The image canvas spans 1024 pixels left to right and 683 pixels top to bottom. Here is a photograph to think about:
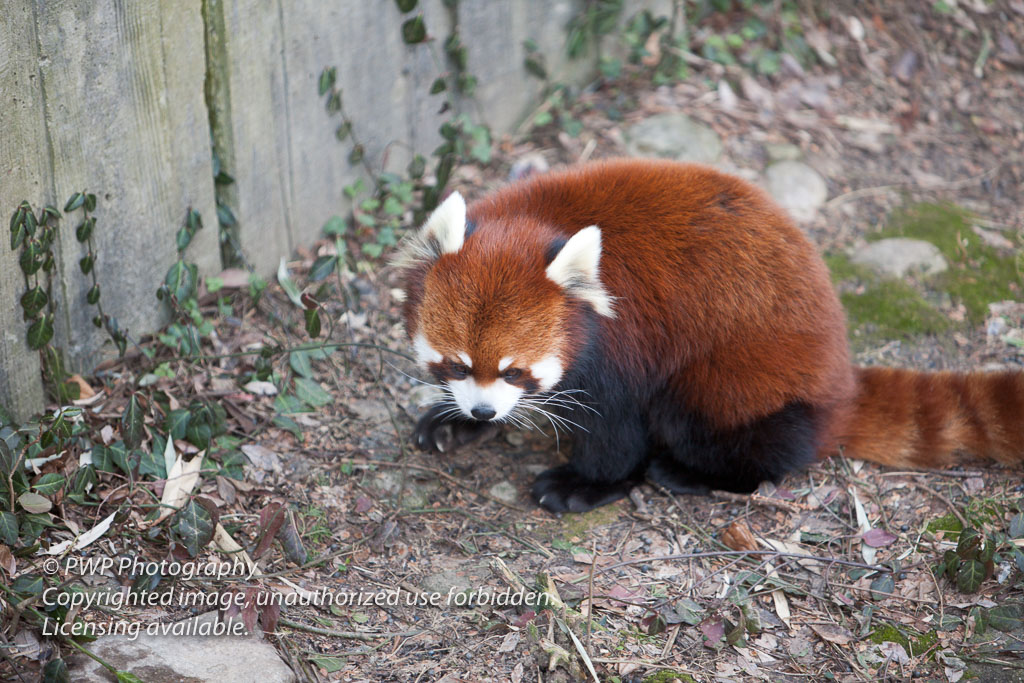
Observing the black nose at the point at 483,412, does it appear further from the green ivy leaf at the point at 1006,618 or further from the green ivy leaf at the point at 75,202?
the green ivy leaf at the point at 1006,618

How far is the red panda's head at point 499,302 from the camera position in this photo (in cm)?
309

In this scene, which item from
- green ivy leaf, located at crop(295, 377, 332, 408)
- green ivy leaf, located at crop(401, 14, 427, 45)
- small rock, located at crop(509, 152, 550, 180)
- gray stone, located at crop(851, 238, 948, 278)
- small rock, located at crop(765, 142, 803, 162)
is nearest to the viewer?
green ivy leaf, located at crop(295, 377, 332, 408)

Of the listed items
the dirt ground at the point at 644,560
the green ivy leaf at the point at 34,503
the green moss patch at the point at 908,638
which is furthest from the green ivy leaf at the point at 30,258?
the green moss patch at the point at 908,638

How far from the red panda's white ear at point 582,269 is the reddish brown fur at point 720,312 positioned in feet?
0.25

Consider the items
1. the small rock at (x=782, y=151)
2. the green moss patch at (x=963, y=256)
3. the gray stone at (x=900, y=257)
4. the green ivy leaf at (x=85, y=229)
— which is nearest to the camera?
the green ivy leaf at (x=85, y=229)

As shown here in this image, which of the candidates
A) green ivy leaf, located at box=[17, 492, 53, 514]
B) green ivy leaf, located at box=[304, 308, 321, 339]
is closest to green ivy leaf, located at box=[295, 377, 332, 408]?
green ivy leaf, located at box=[304, 308, 321, 339]

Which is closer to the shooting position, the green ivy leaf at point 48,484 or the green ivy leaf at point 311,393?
the green ivy leaf at point 48,484

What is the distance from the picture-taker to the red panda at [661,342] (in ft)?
10.3

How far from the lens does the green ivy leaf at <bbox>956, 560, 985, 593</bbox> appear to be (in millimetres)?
3104

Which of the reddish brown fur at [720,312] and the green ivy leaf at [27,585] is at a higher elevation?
the reddish brown fur at [720,312]

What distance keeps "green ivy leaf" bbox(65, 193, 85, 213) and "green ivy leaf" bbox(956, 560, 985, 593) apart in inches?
133

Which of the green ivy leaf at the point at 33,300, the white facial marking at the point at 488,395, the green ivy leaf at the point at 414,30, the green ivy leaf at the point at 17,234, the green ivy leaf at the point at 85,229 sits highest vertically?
the green ivy leaf at the point at 414,30

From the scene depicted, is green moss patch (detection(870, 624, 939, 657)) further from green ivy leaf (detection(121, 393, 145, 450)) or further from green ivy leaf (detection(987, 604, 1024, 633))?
green ivy leaf (detection(121, 393, 145, 450))

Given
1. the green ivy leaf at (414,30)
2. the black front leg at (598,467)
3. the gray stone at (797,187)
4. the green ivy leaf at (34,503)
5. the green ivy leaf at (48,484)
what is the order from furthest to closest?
the gray stone at (797,187), the green ivy leaf at (414,30), the black front leg at (598,467), the green ivy leaf at (48,484), the green ivy leaf at (34,503)
